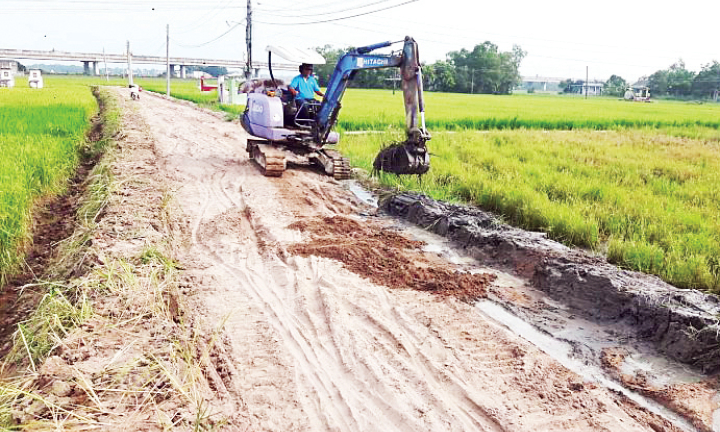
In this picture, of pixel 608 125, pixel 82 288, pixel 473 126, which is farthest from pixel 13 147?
pixel 608 125

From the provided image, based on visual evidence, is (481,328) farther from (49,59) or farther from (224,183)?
(49,59)

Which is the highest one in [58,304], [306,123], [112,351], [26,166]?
[306,123]

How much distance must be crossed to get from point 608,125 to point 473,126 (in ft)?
21.1

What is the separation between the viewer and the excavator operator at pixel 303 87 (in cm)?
1052

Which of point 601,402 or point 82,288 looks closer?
point 601,402

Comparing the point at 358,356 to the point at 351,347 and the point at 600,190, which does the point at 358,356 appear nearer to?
the point at 351,347

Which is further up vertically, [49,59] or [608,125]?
[49,59]

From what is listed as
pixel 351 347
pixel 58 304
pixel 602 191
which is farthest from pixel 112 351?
pixel 602 191

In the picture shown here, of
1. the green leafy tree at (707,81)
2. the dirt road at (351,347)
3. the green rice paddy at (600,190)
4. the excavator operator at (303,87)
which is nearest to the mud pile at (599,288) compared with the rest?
the green rice paddy at (600,190)

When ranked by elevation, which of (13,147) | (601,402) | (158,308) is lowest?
(601,402)

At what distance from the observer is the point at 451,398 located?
358 centimetres

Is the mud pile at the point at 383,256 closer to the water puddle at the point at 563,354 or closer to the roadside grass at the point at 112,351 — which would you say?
the water puddle at the point at 563,354

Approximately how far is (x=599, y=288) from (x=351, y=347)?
245 cm

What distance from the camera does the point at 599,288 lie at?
5.19m
